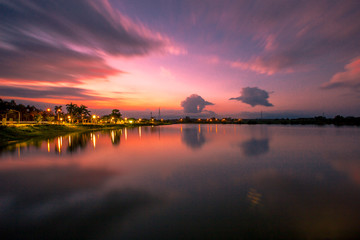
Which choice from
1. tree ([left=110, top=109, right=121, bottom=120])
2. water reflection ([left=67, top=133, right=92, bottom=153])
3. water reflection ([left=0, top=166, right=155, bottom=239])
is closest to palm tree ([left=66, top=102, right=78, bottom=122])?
tree ([left=110, top=109, right=121, bottom=120])

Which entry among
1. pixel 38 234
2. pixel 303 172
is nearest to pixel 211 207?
pixel 38 234

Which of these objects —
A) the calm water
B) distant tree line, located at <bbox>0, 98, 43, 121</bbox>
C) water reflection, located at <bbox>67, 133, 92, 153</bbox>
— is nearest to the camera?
the calm water

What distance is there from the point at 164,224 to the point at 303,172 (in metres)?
11.5

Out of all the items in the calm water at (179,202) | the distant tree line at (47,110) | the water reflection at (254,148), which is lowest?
the water reflection at (254,148)

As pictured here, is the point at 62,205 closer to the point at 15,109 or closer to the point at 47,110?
the point at 47,110

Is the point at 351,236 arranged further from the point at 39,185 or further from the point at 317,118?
the point at 317,118

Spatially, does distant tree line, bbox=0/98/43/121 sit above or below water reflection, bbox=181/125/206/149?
above

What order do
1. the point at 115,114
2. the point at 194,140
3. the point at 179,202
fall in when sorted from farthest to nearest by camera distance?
the point at 115,114 → the point at 194,140 → the point at 179,202

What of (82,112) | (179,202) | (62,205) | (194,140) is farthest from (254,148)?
(82,112)

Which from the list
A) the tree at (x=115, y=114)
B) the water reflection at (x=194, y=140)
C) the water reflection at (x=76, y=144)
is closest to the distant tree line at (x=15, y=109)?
the tree at (x=115, y=114)

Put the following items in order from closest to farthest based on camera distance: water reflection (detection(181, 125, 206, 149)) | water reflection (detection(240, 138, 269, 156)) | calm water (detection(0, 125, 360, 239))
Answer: calm water (detection(0, 125, 360, 239)) < water reflection (detection(240, 138, 269, 156)) < water reflection (detection(181, 125, 206, 149))

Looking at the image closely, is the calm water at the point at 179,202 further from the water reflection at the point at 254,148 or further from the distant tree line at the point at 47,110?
the distant tree line at the point at 47,110

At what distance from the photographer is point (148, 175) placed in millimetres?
10969

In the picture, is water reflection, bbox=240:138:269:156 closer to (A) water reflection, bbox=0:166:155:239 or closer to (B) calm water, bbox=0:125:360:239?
(B) calm water, bbox=0:125:360:239
